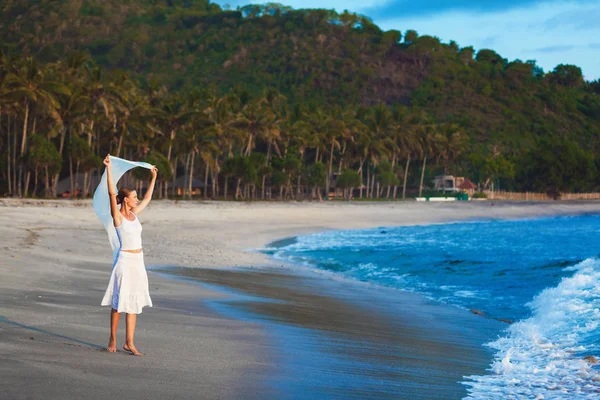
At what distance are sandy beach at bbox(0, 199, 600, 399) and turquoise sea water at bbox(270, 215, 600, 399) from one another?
0.51 meters

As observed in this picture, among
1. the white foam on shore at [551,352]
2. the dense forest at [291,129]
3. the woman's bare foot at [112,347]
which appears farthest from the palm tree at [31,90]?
the woman's bare foot at [112,347]

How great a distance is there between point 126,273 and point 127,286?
11 cm

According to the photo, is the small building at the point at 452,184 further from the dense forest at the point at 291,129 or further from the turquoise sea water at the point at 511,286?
the turquoise sea water at the point at 511,286

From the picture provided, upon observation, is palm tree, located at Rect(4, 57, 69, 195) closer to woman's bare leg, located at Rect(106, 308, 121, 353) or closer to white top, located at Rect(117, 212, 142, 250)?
white top, located at Rect(117, 212, 142, 250)

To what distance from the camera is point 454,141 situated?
360 feet

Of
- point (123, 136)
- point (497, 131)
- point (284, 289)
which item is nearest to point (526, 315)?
point (284, 289)

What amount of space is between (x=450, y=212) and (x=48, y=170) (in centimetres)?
3343

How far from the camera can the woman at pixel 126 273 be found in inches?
257

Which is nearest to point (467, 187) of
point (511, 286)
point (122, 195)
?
point (511, 286)

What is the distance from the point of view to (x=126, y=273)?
21.5ft

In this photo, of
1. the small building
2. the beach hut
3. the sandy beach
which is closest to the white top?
the sandy beach

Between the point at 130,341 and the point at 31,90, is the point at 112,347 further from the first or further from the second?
the point at 31,90

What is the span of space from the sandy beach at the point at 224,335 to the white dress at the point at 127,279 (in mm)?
429

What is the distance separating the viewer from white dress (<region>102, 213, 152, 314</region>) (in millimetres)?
6535
